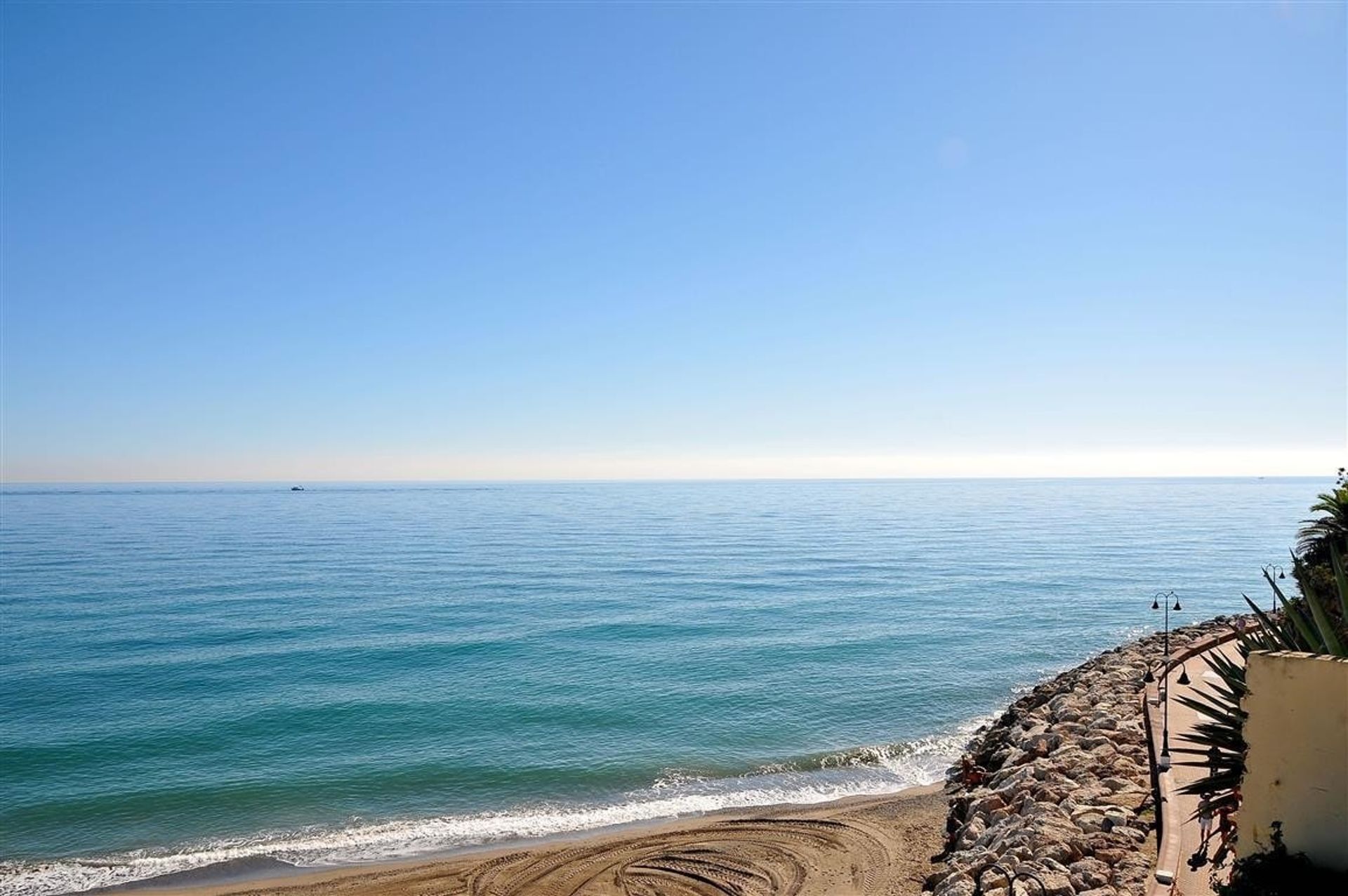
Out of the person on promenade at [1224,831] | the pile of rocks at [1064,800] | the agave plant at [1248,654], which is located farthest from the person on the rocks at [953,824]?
the agave plant at [1248,654]

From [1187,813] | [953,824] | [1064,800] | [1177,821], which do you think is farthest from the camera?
[953,824]

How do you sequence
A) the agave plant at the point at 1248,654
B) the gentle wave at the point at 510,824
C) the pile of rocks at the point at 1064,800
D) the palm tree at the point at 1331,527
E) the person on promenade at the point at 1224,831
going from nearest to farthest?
the agave plant at the point at 1248,654 < the person on promenade at the point at 1224,831 < the pile of rocks at the point at 1064,800 < the gentle wave at the point at 510,824 < the palm tree at the point at 1331,527

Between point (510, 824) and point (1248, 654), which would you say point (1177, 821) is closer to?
point (1248, 654)

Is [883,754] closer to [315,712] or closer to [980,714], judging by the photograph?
[980,714]

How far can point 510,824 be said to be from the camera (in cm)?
1758

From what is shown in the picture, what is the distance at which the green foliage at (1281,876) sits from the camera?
654cm

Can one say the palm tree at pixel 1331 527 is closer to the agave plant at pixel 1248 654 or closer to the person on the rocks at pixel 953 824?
the person on the rocks at pixel 953 824

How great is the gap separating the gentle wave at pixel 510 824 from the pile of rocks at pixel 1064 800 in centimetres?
220

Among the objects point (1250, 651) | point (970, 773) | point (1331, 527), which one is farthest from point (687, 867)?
point (1331, 527)

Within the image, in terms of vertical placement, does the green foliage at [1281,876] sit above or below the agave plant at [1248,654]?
below

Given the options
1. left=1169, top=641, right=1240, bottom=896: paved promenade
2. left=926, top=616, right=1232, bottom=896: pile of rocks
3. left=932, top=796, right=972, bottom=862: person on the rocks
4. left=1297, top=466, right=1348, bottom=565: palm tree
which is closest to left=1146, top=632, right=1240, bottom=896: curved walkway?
left=1169, top=641, right=1240, bottom=896: paved promenade

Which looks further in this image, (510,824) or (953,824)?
(510,824)

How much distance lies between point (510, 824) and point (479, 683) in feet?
37.0

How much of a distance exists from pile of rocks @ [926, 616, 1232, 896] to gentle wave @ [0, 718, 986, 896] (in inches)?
86.7
